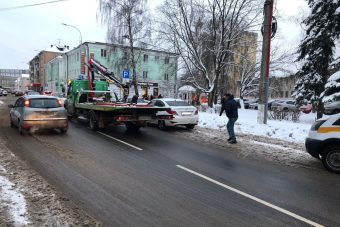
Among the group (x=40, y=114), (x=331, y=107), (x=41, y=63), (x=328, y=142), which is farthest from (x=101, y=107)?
(x=41, y=63)

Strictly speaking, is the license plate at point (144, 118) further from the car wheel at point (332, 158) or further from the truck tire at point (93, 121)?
the car wheel at point (332, 158)

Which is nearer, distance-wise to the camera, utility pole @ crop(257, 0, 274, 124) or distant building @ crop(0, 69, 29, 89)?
utility pole @ crop(257, 0, 274, 124)

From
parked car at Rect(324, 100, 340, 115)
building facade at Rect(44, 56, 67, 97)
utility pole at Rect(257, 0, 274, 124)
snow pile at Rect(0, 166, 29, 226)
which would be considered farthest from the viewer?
building facade at Rect(44, 56, 67, 97)

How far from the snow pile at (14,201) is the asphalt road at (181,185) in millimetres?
780

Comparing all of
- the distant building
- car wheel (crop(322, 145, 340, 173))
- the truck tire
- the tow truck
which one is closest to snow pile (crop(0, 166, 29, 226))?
car wheel (crop(322, 145, 340, 173))

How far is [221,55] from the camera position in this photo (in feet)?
105

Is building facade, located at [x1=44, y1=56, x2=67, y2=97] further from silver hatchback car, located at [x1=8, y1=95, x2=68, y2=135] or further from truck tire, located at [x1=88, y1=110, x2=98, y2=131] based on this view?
silver hatchback car, located at [x1=8, y1=95, x2=68, y2=135]

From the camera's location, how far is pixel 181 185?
710 cm

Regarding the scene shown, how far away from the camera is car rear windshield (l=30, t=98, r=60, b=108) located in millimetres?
13765

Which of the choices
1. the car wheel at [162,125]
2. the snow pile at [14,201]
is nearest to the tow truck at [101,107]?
the car wheel at [162,125]

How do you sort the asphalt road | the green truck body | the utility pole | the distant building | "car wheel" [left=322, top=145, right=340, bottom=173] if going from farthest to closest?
the distant building < the utility pole < the green truck body < "car wheel" [left=322, top=145, right=340, bottom=173] < the asphalt road

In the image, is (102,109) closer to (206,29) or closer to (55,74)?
(206,29)

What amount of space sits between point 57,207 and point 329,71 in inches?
915

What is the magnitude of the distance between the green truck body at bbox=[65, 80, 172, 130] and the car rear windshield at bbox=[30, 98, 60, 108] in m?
1.84
